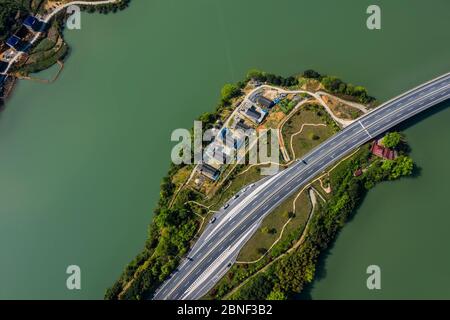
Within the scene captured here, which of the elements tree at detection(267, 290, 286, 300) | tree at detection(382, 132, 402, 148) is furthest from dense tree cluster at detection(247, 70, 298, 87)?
tree at detection(267, 290, 286, 300)

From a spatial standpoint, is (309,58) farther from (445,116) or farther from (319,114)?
(445,116)

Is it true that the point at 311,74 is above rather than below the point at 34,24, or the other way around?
below

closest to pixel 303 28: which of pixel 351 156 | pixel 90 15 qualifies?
pixel 351 156
